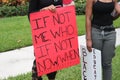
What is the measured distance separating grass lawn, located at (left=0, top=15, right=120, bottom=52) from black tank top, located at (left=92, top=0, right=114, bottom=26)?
11.7ft

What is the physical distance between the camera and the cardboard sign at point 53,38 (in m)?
4.65

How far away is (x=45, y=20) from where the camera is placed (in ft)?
15.3

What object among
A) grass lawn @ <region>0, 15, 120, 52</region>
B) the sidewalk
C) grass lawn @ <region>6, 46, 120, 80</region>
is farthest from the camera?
grass lawn @ <region>0, 15, 120, 52</region>

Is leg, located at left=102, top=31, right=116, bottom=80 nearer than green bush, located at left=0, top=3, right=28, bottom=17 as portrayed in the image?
Yes

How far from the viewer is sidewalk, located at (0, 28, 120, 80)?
6.73 m

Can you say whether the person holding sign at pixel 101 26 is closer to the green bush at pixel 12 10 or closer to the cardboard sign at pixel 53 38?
the cardboard sign at pixel 53 38

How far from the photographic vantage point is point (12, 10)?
41.0 ft

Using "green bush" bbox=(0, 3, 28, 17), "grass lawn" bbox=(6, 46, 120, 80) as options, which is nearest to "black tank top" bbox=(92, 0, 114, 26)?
"grass lawn" bbox=(6, 46, 120, 80)

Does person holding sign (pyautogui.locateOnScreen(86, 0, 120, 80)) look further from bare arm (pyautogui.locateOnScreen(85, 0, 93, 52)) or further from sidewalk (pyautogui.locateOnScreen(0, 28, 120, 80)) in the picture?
sidewalk (pyautogui.locateOnScreen(0, 28, 120, 80))

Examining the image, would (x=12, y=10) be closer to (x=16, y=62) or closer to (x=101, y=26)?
(x=16, y=62)

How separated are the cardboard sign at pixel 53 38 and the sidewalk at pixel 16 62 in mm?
1777

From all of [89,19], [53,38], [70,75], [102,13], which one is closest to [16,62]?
[70,75]

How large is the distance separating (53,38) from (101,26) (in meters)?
0.60

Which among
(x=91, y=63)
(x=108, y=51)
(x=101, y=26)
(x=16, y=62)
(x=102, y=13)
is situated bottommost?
(x=16, y=62)
